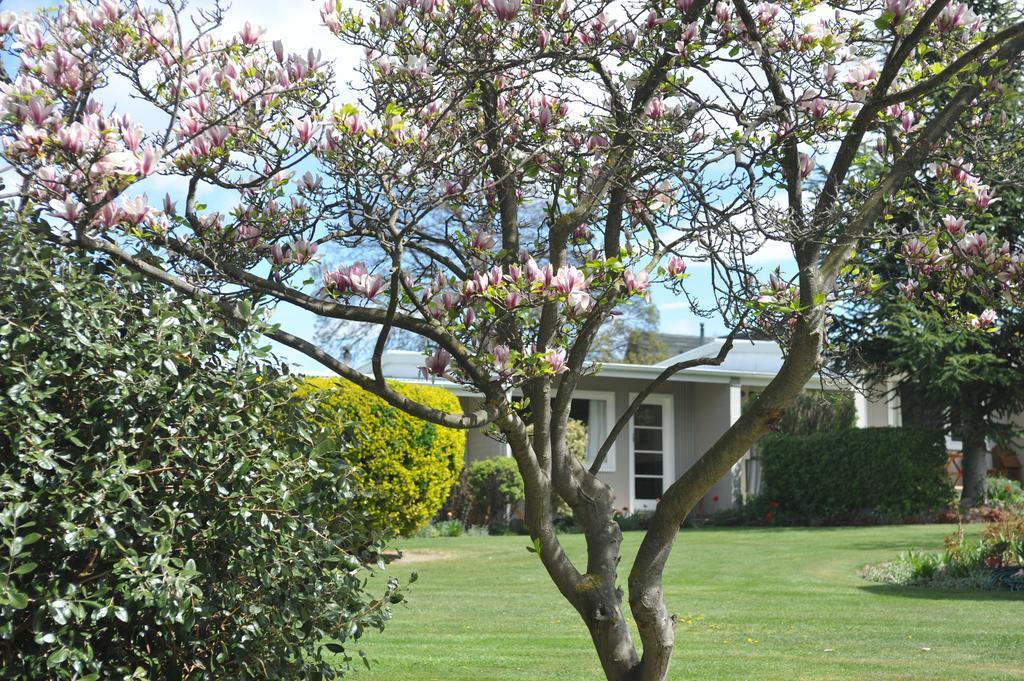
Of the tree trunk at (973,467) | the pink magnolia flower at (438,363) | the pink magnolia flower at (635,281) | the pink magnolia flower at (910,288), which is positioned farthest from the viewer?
the tree trunk at (973,467)

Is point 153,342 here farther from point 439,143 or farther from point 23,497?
point 439,143

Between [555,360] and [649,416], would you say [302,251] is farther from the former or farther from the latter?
[649,416]

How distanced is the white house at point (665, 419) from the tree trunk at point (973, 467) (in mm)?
2126

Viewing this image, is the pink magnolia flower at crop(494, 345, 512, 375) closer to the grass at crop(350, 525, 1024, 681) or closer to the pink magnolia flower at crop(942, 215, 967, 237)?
the pink magnolia flower at crop(942, 215, 967, 237)

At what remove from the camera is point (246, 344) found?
401cm

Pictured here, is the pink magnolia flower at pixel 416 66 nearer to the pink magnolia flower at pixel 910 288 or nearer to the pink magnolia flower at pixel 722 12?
the pink magnolia flower at pixel 722 12

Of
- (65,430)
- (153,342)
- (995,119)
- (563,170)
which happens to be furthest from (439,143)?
(995,119)

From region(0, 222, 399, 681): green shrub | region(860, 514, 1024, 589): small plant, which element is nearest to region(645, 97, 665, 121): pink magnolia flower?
region(0, 222, 399, 681): green shrub

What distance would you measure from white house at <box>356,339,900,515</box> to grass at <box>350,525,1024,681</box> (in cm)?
702

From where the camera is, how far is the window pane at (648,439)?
75.7 feet

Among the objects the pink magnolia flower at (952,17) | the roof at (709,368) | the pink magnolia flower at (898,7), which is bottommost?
the pink magnolia flower at (898,7)

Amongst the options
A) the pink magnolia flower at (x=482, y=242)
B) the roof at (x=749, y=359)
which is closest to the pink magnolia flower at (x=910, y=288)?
the pink magnolia flower at (x=482, y=242)

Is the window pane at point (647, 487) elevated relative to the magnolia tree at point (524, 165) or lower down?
lower down

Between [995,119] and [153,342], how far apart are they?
4.10 meters
